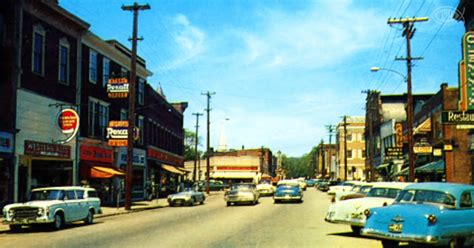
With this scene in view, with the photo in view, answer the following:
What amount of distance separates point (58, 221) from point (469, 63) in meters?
21.6

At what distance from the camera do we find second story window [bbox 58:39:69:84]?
30.8 m

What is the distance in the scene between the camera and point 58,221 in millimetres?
19297

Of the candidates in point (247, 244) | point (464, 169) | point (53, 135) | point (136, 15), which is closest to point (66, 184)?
point (53, 135)

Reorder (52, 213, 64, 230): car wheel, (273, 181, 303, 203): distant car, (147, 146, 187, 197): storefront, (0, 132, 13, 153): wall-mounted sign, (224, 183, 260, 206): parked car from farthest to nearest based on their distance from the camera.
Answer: (147, 146, 187, 197): storefront, (273, 181, 303, 203): distant car, (224, 183, 260, 206): parked car, (0, 132, 13, 153): wall-mounted sign, (52, 213, 64, 230): car wheel

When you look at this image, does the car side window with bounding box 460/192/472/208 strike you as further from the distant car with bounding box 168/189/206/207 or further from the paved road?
the distant car with bounding box 168/189/206/207

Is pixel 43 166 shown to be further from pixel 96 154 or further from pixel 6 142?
pixel 96 154

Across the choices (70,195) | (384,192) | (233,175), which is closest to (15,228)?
(70,195)

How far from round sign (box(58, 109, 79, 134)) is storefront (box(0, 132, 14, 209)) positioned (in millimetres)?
3894

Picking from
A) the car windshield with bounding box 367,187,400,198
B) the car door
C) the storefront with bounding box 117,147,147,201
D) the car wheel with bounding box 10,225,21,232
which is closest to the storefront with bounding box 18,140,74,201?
the car door

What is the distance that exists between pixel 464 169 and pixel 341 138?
71.3m

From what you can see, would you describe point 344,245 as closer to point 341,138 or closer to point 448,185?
point 448,185

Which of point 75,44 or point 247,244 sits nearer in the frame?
point 247,244

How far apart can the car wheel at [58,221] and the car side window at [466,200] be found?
1347cm

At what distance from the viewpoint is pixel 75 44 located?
107ft
